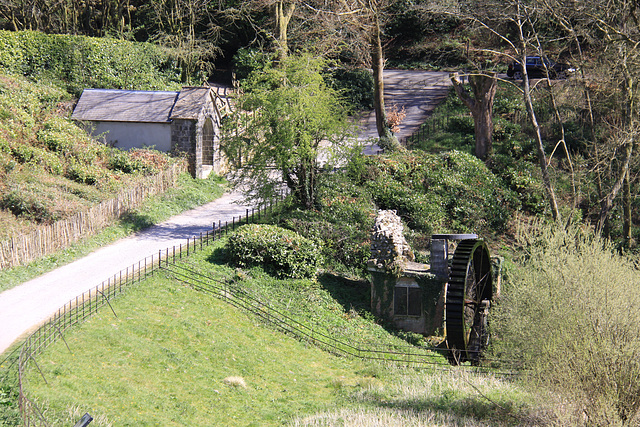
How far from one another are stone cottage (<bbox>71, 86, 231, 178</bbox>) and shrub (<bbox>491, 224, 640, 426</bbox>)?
19165mm

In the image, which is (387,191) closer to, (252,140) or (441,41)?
(252,140)

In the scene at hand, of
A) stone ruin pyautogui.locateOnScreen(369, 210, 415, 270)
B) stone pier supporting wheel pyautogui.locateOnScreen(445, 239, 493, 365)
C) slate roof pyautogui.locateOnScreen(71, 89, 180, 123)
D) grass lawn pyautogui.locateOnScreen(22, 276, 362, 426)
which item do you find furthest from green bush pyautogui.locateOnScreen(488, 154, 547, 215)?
slate roof pyautogui.locateOnScreen(71, 89, 180, 123)

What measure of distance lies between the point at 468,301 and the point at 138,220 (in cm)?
1284

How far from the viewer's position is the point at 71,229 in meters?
21.0

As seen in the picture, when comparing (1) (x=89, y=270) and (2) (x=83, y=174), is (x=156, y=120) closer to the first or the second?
(2) (x=83, y=174)

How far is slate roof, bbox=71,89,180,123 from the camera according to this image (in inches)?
1214

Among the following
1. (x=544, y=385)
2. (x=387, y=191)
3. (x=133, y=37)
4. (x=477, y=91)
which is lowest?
(x=544, y=385)

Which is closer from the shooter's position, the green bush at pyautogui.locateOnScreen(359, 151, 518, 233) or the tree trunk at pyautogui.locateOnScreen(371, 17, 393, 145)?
the green bush at pyautogui.locateOnScreen(359, 151, 518, 233)

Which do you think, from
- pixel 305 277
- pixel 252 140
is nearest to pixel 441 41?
pixel 252 140

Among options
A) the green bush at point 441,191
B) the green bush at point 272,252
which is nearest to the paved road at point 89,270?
the green bush at point 272,252

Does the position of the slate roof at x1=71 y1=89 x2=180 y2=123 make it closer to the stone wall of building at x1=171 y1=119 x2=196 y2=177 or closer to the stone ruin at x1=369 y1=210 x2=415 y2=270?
the stone wall of building at x1=171 y1=119 x2=196 y2=177

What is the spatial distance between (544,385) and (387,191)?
15945mm

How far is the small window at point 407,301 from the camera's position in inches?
829

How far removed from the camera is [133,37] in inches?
1619
